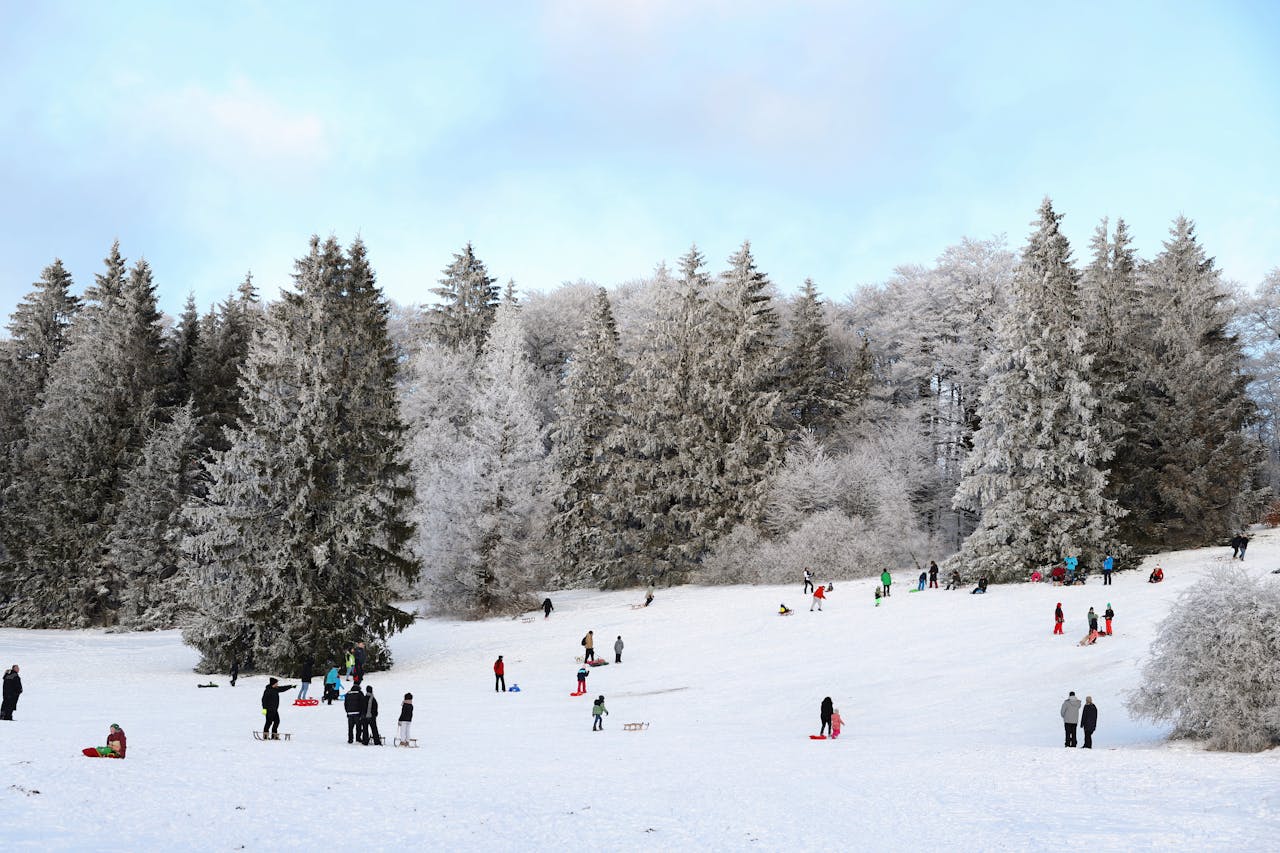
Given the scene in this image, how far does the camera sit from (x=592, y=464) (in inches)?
A: 2094

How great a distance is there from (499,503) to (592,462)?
8.85 meters

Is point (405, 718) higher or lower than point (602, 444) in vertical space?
lower

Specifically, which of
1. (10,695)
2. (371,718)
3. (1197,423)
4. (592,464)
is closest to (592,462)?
(592,464)

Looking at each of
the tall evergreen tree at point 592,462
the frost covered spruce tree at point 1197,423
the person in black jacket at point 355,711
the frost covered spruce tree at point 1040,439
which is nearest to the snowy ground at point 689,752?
the person in black jacket at point 355,711

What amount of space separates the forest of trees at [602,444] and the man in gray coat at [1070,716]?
2111 cm

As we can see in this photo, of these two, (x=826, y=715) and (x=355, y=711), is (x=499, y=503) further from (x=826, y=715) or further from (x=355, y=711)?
(x=355, y=711)

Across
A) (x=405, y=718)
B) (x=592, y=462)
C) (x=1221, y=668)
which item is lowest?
(x=405, y=718)

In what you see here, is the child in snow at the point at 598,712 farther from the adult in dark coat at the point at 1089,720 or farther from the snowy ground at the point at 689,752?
the adult in dark coat at the point at 1089,720

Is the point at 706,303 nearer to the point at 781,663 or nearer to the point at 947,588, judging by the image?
the point at 947,588

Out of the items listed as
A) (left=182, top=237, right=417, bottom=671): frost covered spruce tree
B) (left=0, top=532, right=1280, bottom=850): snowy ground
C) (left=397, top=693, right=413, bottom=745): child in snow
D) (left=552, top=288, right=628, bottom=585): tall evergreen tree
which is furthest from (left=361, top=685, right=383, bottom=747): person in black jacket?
(left=552, top=288, right=628, bottom=585): tall evergreen tree

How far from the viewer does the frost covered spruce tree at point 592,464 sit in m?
51.4

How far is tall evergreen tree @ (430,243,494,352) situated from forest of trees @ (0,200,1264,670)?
2.77ft

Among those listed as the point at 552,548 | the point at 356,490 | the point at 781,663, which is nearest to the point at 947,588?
the point at 781,663

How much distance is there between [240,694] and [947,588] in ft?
90.4
